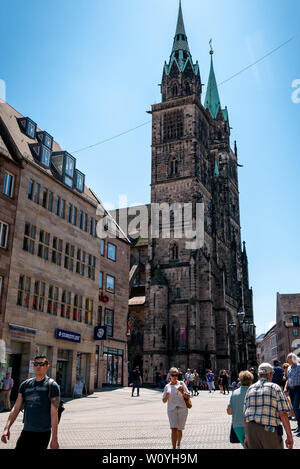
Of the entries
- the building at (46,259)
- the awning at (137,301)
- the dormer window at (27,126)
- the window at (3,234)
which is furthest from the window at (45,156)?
the awning at (137,301)

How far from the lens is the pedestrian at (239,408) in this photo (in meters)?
7.01

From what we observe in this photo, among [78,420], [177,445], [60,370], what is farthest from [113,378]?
[177,445]

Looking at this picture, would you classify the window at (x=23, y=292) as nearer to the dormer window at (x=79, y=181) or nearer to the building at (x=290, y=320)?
the dormer window at (x=79, y=181)

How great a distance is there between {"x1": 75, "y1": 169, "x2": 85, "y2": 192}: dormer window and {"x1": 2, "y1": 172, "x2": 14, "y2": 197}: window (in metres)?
6.87

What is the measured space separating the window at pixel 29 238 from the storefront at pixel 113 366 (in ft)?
41.8

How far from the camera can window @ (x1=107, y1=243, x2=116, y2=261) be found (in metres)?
35.0

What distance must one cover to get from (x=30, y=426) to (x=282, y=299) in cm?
8279

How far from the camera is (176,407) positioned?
874 cm

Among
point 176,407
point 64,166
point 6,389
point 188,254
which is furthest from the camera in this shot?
point 188,254

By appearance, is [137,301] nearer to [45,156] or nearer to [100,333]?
[100,333]

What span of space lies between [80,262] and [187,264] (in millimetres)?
25581

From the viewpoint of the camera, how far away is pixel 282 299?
84.4 metres

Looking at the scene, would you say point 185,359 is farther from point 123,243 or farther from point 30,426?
point 30,426

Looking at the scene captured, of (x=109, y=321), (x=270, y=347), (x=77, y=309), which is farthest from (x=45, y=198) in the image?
(x=270, y=347)
